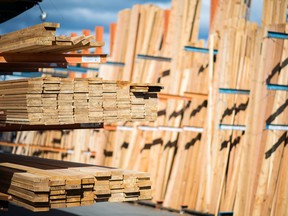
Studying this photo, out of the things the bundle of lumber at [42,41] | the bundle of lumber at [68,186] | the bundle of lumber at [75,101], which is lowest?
the bundle of lumber at [68,186]

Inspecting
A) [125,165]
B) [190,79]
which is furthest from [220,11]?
[125,165]

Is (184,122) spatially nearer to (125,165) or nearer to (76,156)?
(125,165)

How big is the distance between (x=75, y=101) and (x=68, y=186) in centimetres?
105

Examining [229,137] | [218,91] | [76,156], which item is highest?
[218,91]

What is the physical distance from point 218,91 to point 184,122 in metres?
1.42

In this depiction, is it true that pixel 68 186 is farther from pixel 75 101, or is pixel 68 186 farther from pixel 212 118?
pixel 212 118

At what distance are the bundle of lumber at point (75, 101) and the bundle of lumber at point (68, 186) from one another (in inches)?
27.6

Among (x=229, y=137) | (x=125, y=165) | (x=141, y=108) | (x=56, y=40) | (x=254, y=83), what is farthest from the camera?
(x=125, y=165)

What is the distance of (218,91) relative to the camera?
13273 millimetres

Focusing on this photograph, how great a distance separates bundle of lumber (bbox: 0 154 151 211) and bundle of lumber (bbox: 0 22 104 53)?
5.27 feet

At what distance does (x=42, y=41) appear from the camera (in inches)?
314

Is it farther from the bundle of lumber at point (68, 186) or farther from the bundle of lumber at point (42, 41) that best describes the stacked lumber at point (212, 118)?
the bundle of lumber at point (68, 186)

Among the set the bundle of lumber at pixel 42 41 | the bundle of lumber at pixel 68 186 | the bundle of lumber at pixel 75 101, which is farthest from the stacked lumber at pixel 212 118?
the bundle of lumber at pixel 68 186

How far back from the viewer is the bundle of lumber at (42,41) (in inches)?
315
